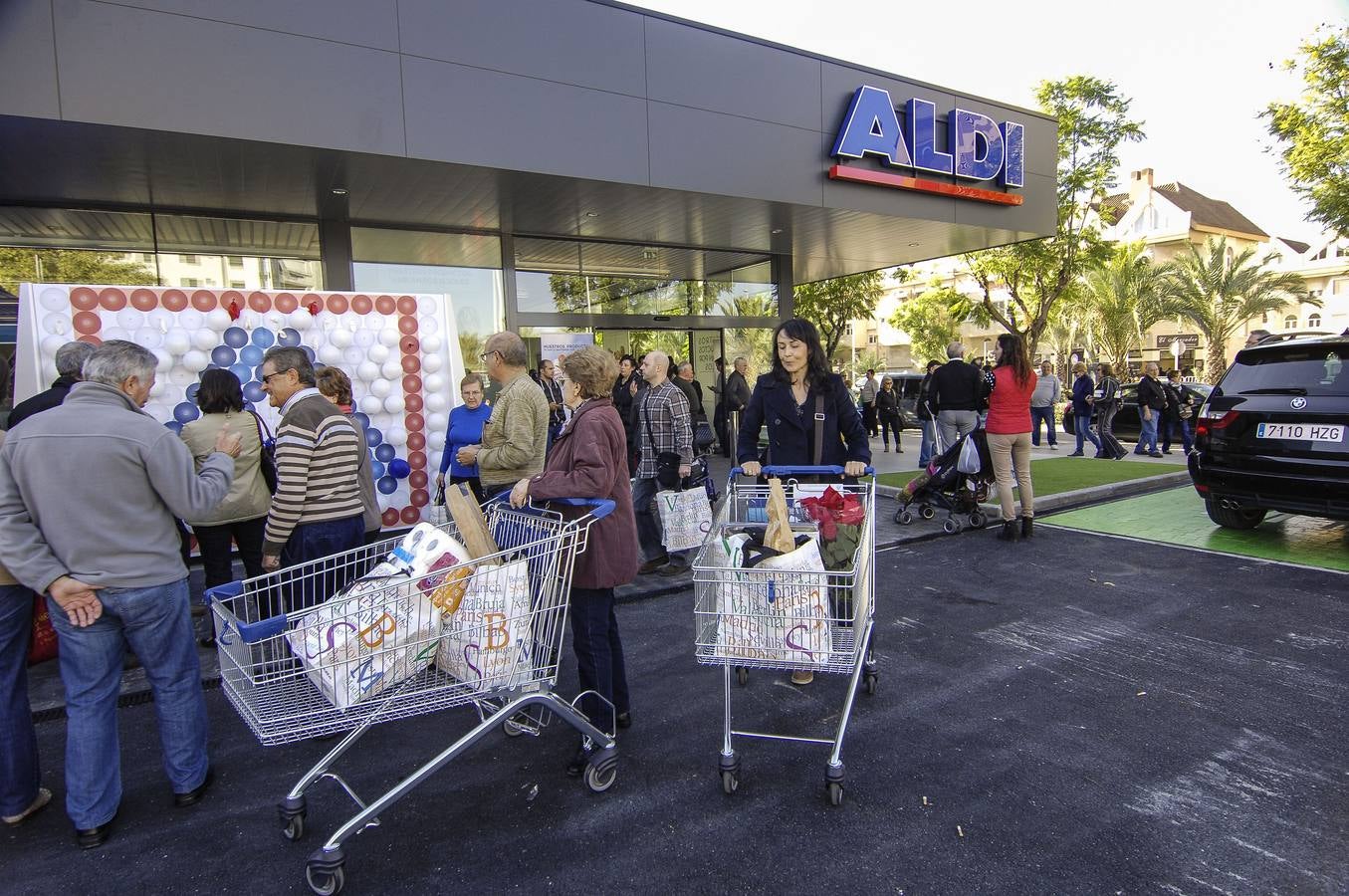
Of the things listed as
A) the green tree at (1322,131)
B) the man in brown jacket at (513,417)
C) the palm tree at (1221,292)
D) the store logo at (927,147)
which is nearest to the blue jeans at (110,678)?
the man in brown jacket at (513,417)

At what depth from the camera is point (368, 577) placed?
2.70 meters

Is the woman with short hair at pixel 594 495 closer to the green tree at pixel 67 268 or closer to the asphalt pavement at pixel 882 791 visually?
the asphalt pavement at pixel 882 791

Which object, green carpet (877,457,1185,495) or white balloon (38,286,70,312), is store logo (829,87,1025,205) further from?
white balloon (38,286,70,312)

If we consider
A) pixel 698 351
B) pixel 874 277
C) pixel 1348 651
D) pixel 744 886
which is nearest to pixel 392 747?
pixel 744 886

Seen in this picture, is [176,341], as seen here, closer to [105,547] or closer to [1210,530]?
[105,547]

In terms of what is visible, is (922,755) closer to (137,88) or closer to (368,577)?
(368,577)

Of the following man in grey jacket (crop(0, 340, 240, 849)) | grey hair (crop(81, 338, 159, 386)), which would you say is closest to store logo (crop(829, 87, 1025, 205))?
grey hair (crop(81, 338, 159, 386))

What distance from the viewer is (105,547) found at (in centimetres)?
277

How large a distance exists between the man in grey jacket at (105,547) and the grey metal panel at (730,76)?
756cm

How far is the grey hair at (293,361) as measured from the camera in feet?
12.6

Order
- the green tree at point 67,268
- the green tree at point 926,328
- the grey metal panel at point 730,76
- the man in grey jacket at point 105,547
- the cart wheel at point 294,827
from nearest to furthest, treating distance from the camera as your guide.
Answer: the man in grey jacket at point 105,547, the cart wheel at point 294,827, the green tree at point 67,268, the grey metal panel at point 730,76, the green tree at point 926,328

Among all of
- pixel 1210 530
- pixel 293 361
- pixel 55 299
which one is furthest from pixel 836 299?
pixel 293 361

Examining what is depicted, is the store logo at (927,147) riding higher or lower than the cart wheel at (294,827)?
higher

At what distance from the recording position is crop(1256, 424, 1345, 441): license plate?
578 centimetres
